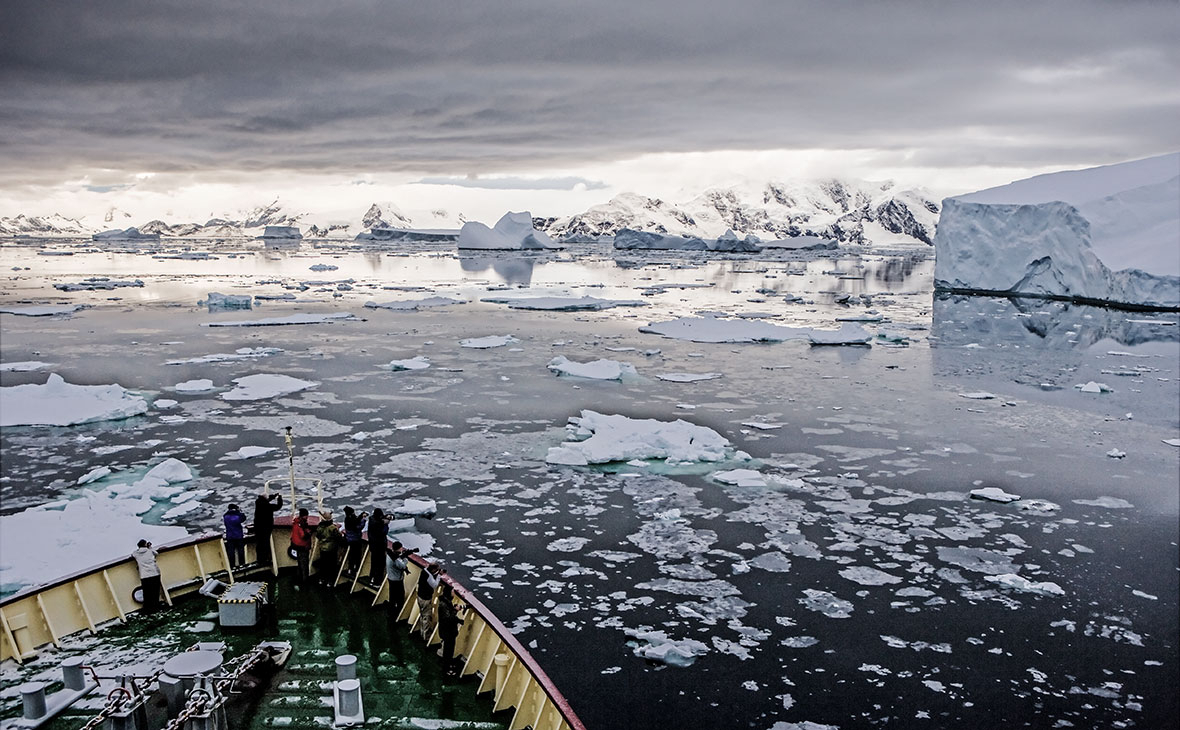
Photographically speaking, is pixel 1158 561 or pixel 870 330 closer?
pixel 1158 561

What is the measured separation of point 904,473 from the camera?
14625 millimetres

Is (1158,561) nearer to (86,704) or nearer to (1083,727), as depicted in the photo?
(1083,727)

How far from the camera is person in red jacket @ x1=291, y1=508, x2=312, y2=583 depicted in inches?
382

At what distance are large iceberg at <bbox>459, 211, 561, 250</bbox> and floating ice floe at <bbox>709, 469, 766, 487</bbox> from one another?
3463 inches

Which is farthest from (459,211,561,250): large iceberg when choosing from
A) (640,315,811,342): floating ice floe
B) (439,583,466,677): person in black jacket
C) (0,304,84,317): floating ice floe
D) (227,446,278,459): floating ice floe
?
(439,583,466,677): person in black jacket

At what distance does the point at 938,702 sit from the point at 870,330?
2823 cm

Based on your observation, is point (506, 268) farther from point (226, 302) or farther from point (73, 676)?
point (73, 676)

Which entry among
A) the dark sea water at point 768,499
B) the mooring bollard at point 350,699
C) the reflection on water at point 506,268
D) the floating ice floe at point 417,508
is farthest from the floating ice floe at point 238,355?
the reflection on water at point 506,268

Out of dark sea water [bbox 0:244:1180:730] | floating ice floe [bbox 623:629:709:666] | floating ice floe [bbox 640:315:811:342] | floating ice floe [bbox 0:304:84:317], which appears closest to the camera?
dark sea water [bbox 0:244:1180:730]

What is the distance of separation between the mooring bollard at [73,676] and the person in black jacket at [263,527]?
8.74 feet

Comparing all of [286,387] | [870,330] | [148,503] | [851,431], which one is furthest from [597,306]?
[148,503]

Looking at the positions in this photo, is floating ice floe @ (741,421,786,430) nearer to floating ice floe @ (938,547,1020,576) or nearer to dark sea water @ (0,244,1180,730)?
dark sea water @ (0,244,1180,730)

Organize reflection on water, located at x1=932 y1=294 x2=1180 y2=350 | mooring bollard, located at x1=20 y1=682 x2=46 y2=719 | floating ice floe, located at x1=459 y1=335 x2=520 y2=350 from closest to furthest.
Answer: mooring bollard, located at x1=20 y1=682 x2=46 y2=719 < floating ice floe, located at x1=459 y1=335 x2=520 y2=350 < reflection on water, located at x1=932 y1=294 x2=1180 y2=350

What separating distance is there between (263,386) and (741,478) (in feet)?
42.6
